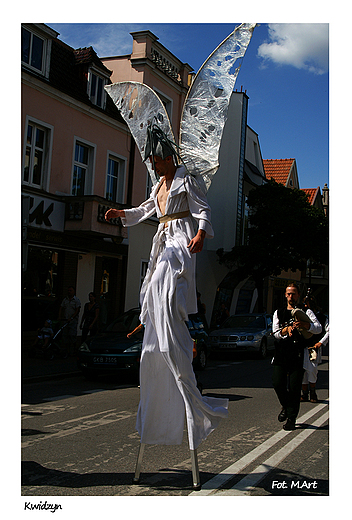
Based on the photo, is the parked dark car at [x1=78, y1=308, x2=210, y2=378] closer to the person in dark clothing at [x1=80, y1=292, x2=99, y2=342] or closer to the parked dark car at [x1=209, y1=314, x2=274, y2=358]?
the person in dark clothing at [x1=80, y1=292, x2=99, y2=342]

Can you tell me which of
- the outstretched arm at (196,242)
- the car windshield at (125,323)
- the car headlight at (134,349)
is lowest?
the car headlight at (134,349)

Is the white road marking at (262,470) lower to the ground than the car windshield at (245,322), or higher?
lower

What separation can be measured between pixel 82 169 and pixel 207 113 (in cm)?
1489

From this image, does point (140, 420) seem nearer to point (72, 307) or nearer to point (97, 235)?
point (72, 307)

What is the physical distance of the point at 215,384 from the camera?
35.8ft

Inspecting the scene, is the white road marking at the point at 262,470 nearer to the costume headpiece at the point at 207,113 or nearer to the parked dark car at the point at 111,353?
the costume headpiece at the point at 207,113

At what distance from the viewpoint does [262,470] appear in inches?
165

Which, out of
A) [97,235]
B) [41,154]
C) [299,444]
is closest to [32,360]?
[97,235]

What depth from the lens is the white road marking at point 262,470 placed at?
356 cm

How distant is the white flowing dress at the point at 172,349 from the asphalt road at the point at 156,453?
42 cm

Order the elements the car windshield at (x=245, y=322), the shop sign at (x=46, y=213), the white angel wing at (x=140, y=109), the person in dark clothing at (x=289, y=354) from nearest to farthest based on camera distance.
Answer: the white angel wing at (x=140, y=109), the person in dark clothing at (x=289, y=354), the shop sign at (x=46, y=213), the car windshield at (x=245, y=322)

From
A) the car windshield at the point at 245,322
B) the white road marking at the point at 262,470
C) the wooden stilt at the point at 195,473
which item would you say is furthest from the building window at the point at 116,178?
the wooden stilt at the point at 195,473

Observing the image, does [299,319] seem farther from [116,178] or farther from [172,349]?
[116,178]

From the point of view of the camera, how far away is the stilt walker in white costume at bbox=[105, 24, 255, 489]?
12.2 ft
